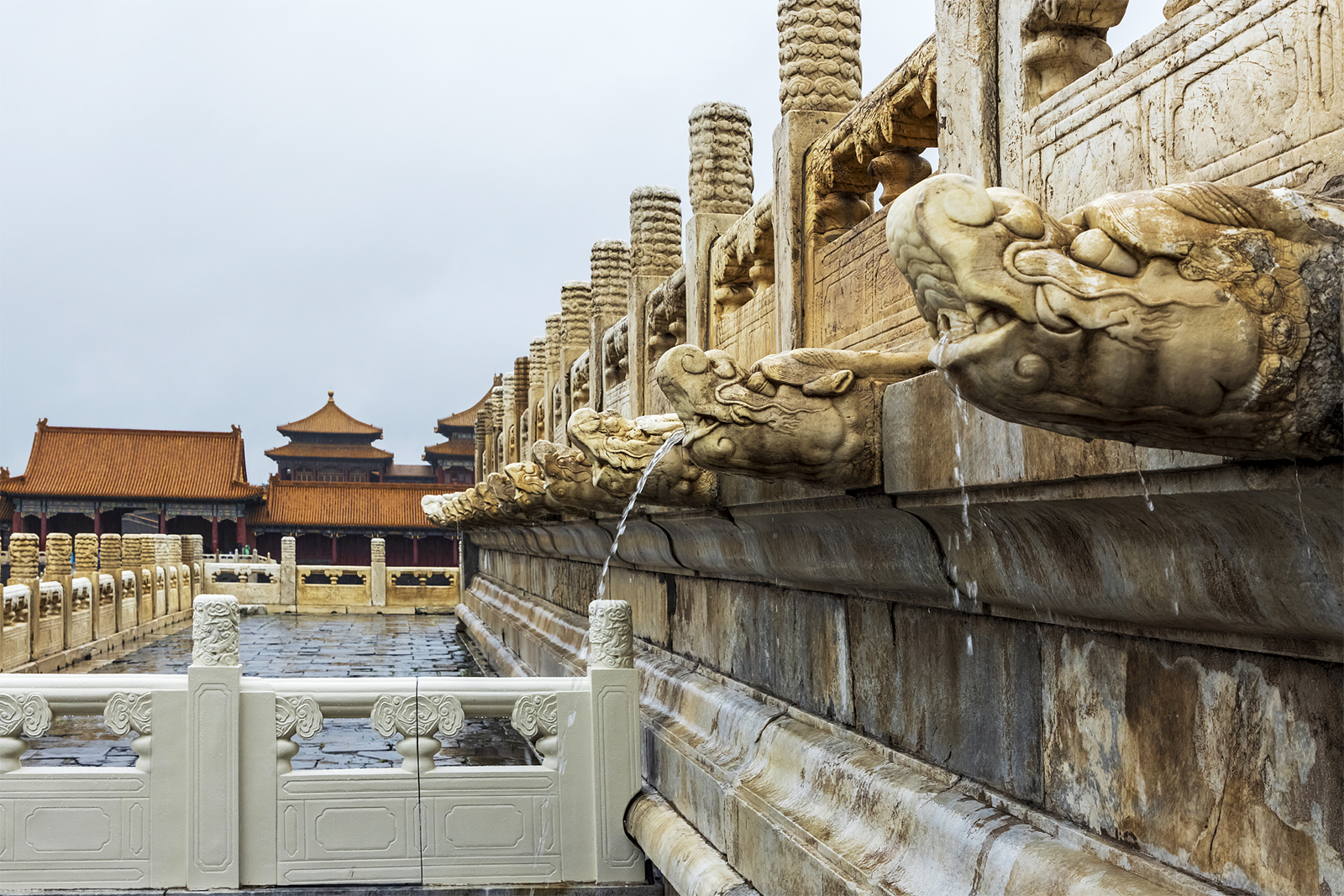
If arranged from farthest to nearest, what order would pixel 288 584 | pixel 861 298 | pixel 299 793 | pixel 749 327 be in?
pixel 288 584 < pixel 749 327 < pixel 299 793 < pixel 861 298

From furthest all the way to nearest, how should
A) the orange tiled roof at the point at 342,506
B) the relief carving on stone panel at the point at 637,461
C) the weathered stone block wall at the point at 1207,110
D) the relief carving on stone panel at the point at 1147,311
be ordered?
1. the orange tiled roof at the point at 342,506
2. the relief carving on stone panel at the point at 637,461
3. the weathered stone block wall at the point at 1207,110
4. the relief carving on stone panel at the point at 1147,311

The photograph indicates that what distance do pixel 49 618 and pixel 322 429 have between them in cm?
4131

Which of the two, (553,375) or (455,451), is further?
(455,451)

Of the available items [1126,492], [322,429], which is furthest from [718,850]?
[322,429]

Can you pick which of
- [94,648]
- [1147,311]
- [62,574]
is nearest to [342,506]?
[62,574]

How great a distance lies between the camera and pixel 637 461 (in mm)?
4465

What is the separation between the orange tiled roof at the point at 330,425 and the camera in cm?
5559

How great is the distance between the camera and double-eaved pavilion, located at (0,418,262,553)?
133 ft

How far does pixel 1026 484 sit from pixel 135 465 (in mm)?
44055

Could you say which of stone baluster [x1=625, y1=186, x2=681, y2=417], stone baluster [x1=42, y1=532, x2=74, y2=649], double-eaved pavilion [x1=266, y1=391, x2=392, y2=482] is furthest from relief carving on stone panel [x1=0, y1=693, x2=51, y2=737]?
double-eaved pavilion [x1=266, y1=391, x2=392, y2=482]

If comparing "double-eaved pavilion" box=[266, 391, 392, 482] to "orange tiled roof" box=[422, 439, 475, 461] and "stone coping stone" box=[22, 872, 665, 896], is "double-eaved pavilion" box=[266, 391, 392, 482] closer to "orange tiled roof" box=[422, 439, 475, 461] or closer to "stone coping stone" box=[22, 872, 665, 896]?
"orange tiled roof" box=[422, 439, 475, 461]

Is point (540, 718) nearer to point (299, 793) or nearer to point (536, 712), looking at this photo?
point (536, 712)

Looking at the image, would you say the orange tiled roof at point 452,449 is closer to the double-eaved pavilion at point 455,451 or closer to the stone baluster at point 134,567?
the double-eaved pavilion at point 455,451

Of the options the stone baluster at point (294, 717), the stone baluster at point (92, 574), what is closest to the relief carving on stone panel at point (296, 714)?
the stone baluster at point (294, 717)
